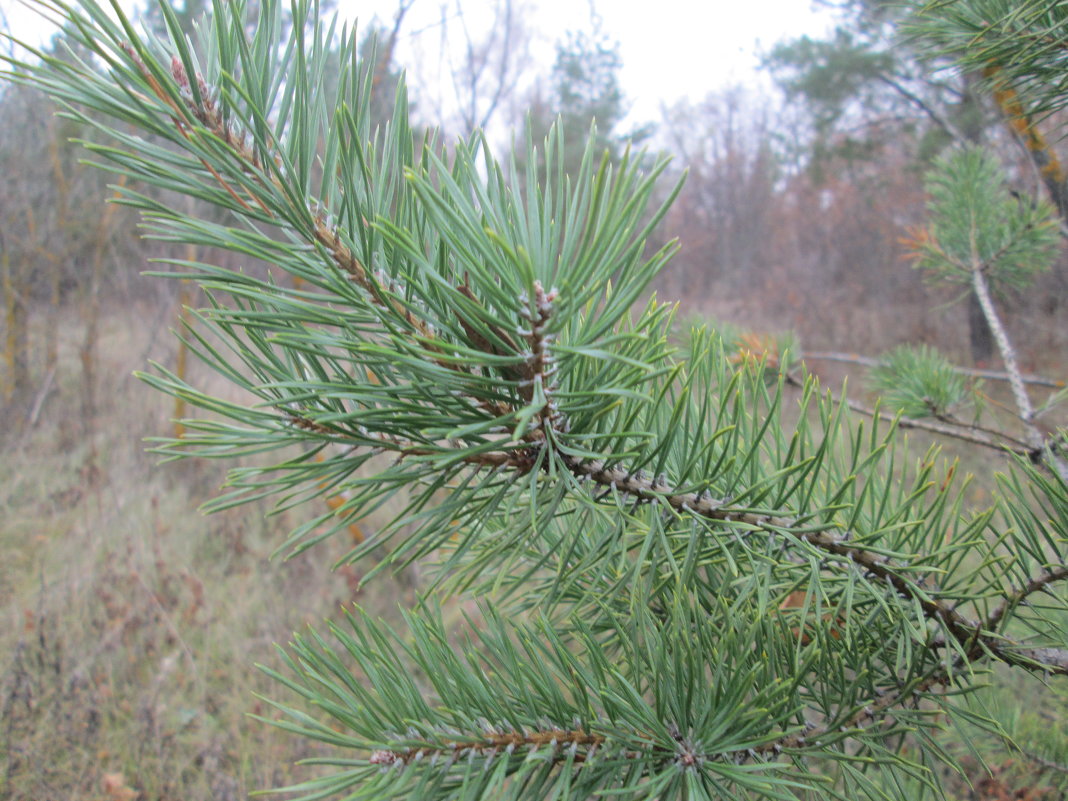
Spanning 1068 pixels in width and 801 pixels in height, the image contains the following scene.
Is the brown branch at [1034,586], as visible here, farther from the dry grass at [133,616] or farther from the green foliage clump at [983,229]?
the dry grass at [133,616]

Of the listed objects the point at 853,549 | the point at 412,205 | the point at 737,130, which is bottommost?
the point at 853,549

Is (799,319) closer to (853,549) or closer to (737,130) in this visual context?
(737,130)

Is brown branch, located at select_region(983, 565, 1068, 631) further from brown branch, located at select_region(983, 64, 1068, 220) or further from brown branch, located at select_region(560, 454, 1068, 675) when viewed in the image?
brown branch, located at select_region(983, 64, 1068, 220)

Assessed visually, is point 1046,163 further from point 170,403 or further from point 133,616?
point 170,403

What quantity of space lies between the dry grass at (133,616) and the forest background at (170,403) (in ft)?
0.04

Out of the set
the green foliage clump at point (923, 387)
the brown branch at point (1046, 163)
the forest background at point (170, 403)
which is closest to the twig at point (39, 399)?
the forest background at point (170, 403)

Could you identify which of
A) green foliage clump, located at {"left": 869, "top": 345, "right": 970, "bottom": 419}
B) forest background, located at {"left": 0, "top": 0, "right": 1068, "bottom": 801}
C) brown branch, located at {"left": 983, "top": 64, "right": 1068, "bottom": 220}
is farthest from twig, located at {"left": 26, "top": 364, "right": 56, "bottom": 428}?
brown branch, located at {"left": 983, "top": 64, "right": 1068, "bottom": 220}

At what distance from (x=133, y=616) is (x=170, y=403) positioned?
3.12m

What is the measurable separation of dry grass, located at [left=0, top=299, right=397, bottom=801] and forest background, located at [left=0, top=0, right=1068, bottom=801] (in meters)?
0.01

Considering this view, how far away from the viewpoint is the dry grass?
2.20 metres

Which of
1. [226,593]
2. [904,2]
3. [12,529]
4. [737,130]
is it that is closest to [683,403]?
[904,2]

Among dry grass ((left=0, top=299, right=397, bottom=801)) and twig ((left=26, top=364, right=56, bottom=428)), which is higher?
twig ((left=26, top=364, right=56, bottom=428))

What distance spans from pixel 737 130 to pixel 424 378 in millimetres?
16727

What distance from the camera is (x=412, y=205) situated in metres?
0.42
